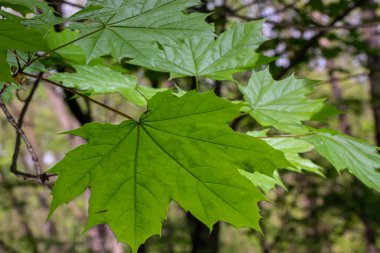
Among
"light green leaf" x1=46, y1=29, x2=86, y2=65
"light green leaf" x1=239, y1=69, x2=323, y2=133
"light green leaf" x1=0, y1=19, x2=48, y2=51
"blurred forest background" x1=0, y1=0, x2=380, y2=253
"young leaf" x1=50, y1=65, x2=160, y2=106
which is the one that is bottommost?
"blurred forest background" x1=0, y1=0, x2=380, y2=253

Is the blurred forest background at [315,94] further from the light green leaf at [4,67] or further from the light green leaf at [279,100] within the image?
the light green leaf at [4,67]

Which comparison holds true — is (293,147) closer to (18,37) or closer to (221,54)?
(221,54)

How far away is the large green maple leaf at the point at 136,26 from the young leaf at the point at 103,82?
0.31 m

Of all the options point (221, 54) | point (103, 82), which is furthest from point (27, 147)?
point (221, 54)

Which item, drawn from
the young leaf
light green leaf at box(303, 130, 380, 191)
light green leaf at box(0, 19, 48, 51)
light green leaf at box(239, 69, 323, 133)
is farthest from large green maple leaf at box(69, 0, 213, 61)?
light green leaf at box(303, 130, 380, 191)

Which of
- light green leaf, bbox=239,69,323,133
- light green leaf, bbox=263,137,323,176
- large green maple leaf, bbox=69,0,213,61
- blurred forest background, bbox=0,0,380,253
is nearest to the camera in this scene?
large green maple leaf, bbox=69,0,213,61

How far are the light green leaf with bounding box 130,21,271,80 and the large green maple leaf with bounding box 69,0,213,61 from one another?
0.33 meters

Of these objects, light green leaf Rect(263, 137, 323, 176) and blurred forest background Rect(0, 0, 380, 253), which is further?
blurred forest background Rect(0, 0, 380, 253)

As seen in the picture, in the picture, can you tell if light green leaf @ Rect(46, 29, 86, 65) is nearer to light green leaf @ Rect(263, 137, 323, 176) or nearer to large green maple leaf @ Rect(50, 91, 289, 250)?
large green maple leaf @ Rect(50, 91, 289, 250)

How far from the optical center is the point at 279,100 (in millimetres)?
1366

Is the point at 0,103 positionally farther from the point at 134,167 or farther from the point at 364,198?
the point at 364,198

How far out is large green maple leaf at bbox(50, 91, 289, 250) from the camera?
3.08 feet

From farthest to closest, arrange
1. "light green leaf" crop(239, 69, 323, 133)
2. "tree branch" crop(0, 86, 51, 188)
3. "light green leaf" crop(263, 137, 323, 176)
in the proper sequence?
"light green leaf" crop(263, 137, 323, 176) < "light green leaf" crop(239, 69, 323, 133) < "tree branch" crop(0, 86, 51, 188)

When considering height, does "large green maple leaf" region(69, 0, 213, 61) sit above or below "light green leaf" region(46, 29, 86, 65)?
above
